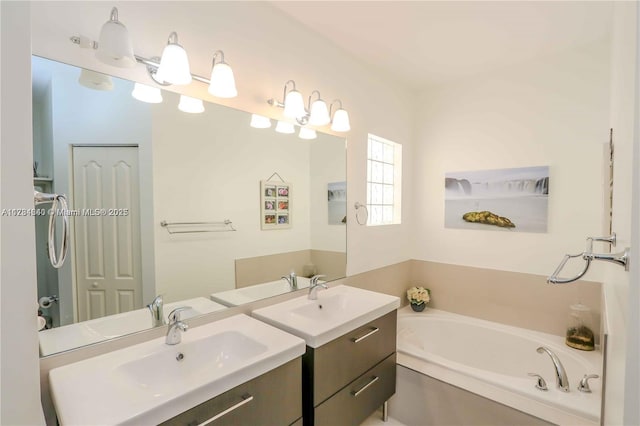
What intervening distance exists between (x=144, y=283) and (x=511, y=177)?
2.78m

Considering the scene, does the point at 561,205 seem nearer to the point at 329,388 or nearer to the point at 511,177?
the point at 511,177

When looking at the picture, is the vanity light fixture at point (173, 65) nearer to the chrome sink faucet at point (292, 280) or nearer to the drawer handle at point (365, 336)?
the chrome sink faucet at point (292, 280)

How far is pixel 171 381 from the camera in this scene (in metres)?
1.16

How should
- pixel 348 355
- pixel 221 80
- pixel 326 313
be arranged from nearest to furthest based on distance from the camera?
1. pixel 221 80
2. pixel 348 355
3. pixel 326 313

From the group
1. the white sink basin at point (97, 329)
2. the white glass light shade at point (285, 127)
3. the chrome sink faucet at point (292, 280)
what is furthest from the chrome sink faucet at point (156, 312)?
the white glass light shade at point (285, 127)

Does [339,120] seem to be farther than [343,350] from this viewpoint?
Yes

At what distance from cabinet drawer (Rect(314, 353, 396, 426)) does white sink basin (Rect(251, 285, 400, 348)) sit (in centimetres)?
32

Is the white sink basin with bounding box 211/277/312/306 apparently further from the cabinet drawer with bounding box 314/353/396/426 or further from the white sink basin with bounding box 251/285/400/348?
the cabinet drawer with bounding box 314/353/396/426

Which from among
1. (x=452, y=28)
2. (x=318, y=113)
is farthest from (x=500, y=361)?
(x=452, y=28)

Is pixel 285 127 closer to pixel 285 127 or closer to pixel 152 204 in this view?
pixel 285 127

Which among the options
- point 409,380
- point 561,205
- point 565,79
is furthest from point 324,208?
point 565,79

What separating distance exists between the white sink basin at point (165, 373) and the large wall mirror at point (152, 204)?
0.49ft

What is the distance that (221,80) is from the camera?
1.43m

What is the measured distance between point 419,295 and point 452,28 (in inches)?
89.0
